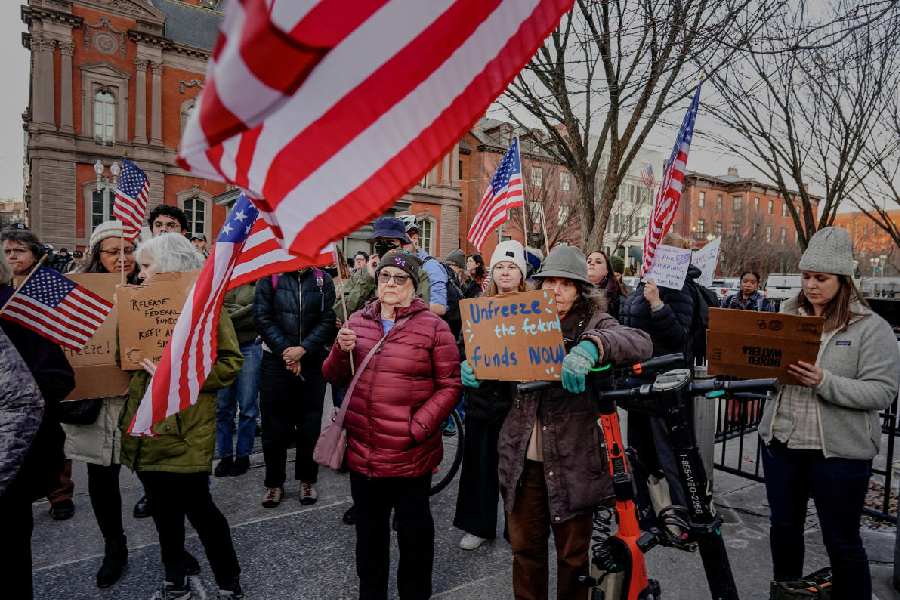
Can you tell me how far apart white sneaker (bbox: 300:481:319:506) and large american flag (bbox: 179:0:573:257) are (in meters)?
3.89

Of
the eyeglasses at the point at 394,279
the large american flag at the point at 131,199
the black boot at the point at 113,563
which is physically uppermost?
the large american flag at the point at 131,199

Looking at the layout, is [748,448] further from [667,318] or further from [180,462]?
[180,462]

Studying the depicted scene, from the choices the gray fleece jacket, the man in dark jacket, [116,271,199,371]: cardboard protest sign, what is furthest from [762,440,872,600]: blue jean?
the man in dark jacket

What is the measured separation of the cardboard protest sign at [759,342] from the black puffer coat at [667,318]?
166 cm

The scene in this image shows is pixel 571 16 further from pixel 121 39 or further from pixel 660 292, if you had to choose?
pixel 121 39

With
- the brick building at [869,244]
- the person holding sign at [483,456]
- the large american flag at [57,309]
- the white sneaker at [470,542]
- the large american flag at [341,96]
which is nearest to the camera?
the large american flag at [341,96]

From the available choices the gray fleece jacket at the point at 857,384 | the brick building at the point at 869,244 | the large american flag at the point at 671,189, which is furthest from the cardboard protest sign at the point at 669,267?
the brick building at the point at 869,244

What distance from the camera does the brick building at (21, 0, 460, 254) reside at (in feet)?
86.8

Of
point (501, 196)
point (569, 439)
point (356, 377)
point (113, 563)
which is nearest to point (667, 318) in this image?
point (569, 439)

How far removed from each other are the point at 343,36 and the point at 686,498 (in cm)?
221

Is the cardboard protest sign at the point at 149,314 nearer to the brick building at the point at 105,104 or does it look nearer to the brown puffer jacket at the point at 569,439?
the brown puffer jacket at the point at 569,439

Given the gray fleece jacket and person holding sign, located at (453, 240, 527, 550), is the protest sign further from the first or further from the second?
the gray fleece jacket

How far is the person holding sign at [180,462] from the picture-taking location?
10.2 ft

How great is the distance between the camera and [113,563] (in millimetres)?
3533
